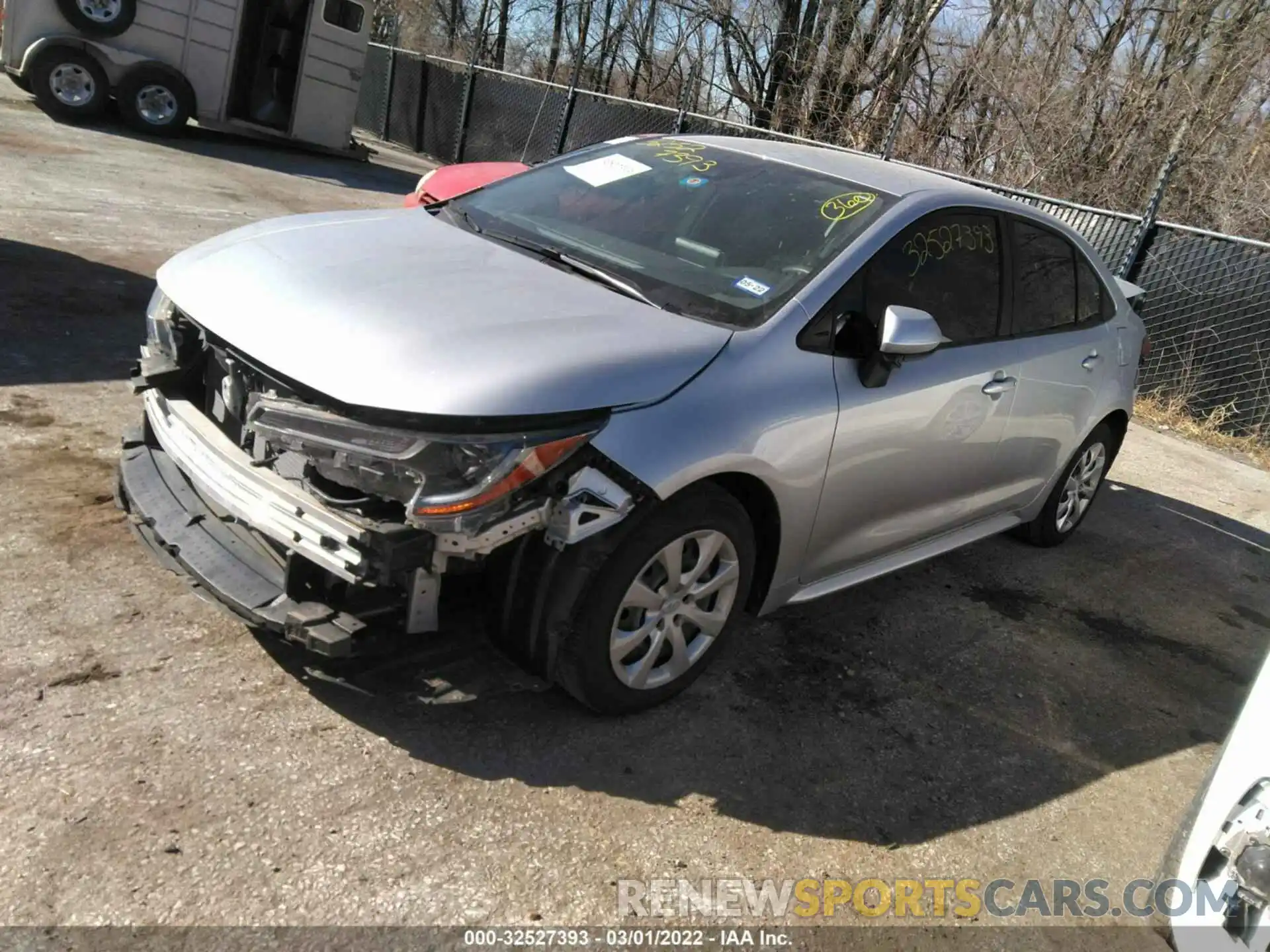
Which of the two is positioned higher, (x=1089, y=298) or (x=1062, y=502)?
(x=1089, y=298)

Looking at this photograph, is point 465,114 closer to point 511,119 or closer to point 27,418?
point 511,119

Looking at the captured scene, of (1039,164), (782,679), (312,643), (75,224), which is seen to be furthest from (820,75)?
(312,643)

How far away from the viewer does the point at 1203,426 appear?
9625 millimetres

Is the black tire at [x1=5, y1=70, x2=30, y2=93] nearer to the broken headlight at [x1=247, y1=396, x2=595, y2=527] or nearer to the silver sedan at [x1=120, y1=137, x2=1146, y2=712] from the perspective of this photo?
the silver sedan at [x1=120, y1=137, x2=1146, y2=712]

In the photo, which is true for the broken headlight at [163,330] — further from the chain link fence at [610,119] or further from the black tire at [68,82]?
the chain link fence at [610,119]

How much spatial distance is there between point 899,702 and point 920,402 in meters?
1.10

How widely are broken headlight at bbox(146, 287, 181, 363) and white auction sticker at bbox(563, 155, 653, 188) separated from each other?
1659mm

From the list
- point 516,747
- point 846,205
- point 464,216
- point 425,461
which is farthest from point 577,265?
point 516,747

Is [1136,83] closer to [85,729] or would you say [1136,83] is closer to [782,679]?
[782,679]

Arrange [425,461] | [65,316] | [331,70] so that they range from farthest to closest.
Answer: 1. [331,70]
2. [65,316]
3. [425,461]

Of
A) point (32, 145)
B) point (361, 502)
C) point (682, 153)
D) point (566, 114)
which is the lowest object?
point (32, 145)

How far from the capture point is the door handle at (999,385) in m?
4.13

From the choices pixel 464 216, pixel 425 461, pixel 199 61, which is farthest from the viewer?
pixel 199 61

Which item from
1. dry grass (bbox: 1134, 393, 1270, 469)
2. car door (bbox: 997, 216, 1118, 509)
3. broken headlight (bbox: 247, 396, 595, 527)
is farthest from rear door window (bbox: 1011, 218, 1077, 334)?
dry grass (bbox: 1134, 393, 1270, 469)
